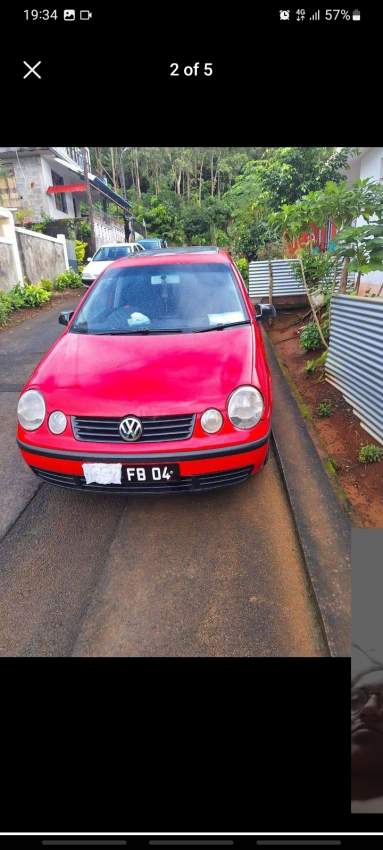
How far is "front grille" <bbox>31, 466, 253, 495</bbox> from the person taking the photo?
2.49 metres

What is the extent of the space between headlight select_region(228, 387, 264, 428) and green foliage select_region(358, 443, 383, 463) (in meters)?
1.14

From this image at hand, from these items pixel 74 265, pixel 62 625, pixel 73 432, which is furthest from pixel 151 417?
pixel 74 265

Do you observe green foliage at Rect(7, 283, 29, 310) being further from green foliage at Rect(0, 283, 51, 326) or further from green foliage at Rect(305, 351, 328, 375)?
green foliage at Rect(305, 351, 328, 375)

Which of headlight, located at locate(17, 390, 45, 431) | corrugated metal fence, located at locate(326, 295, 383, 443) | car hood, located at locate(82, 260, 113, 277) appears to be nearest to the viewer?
headlight, located at locate(17, 390, 45, 431)

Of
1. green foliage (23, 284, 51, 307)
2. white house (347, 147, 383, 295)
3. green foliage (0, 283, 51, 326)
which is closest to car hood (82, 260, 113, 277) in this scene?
green foliage (0, 283, 51, 326)

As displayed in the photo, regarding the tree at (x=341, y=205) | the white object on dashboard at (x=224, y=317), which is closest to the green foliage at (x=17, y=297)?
the tree at (x=341, y=205)

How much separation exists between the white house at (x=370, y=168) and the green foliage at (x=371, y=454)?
6145mm

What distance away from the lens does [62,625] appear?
2121 mm

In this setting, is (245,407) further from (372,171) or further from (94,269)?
(94,269)

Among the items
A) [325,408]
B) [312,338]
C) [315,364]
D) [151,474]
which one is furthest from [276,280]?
[151,474]

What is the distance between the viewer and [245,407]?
255 centimetres

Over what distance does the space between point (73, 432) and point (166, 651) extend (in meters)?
1.26

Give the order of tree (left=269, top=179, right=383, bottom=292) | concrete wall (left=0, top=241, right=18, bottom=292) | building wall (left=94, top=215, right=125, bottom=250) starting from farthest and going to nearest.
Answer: building wall (left=94, top=215, right=125, bottom=250)
concrete wall (left=0, top=241, right=18, bottom=292)
tree (left=269, top=179, right=383, bottom=292)

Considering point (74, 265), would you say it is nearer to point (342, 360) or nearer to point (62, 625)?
point (342, 360)
